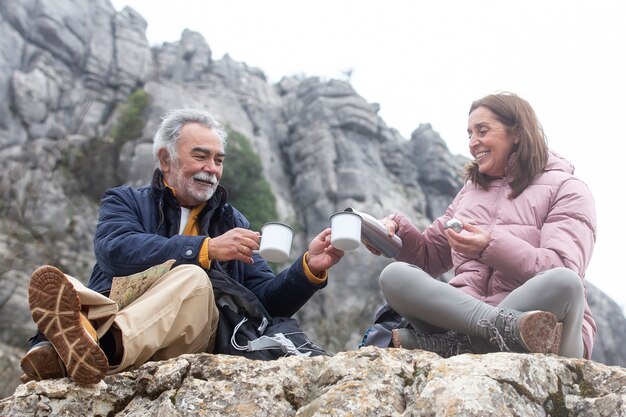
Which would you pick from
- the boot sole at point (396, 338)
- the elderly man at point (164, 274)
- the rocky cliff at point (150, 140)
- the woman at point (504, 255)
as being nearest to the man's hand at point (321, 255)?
the elderly man at point (164, 274)

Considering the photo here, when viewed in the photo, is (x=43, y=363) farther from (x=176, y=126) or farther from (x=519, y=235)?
(x=519, y=235)

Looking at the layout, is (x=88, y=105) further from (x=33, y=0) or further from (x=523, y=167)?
(x=523, y=167)

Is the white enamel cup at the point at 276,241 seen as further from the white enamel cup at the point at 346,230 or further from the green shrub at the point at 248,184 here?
the green shrub at the point at 248,184

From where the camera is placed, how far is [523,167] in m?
4.02

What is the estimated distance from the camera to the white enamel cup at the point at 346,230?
3.52 metres

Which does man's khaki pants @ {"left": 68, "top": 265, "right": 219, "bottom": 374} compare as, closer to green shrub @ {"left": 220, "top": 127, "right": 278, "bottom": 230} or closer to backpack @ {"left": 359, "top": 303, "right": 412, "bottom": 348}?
backpack @ {"left": 359, "top": 303, "right": 412, "bottom": 348}

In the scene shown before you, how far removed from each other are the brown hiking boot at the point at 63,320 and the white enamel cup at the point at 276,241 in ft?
3.40

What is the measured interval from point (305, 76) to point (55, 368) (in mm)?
39815

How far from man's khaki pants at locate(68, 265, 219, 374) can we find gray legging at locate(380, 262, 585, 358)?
924mm

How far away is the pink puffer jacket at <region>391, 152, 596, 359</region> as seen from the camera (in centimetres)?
355

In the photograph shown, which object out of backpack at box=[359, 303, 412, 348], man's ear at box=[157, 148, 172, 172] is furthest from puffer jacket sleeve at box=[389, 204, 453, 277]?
man's ear at box=[157, 148, 172, 172]

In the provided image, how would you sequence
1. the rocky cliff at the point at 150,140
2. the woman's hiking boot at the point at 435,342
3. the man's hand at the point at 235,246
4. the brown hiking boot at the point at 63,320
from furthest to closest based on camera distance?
the rocky cliff at the point at 150,140 → the man's hand at the point at 235,246 → the woman's hiking boot at the point at 435,342 → the brown hiking boot at the point at 63,320

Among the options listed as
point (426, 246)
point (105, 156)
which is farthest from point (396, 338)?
point (105, 156)

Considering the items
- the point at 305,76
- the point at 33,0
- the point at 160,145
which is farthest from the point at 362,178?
the point at 160,145
